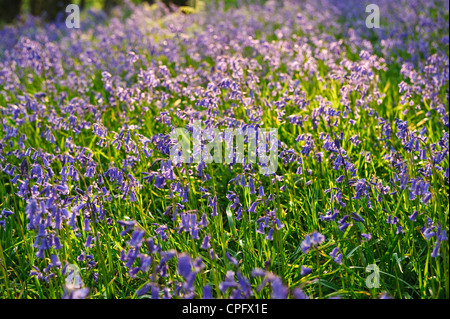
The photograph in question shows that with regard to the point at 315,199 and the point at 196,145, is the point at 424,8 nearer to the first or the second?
the point at 315,199

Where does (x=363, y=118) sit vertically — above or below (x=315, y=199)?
above

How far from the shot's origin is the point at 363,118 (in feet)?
15.5

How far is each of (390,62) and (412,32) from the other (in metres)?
1.53

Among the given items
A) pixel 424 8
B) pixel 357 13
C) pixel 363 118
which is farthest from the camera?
pixel 357 13

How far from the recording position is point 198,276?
2.94 metres

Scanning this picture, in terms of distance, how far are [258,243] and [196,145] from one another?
30.9 inches
